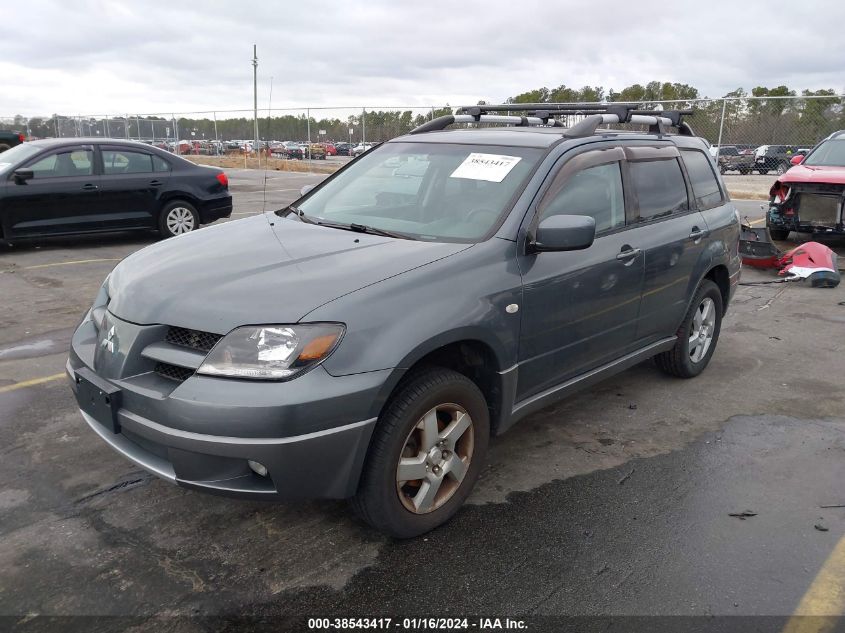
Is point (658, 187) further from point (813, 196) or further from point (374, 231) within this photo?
point (813, 196)

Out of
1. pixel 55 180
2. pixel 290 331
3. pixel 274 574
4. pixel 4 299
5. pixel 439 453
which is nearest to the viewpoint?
pixel 290 331

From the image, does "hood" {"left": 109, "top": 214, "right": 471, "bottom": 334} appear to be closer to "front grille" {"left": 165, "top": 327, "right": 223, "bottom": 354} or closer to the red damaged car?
"front grille" {"left": 165, "top": 327, "right": 223, "bottom": 354}

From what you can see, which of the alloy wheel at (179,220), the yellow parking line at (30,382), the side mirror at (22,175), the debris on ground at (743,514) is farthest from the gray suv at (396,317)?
the alloy wheel at (179,220)

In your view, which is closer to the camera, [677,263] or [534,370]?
[534,370]

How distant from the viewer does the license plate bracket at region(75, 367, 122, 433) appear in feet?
9.09

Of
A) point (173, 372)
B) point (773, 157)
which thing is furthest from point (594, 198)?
point (773, 157)

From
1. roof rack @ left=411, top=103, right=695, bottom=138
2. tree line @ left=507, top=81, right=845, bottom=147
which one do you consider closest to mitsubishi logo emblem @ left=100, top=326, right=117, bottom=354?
roof rack @ left=411, top=103, right=695, bottom=138

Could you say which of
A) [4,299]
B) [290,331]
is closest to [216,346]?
[290,331]

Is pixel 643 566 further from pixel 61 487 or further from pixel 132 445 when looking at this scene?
pixel 61 487

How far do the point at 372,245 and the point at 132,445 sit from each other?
138 cm

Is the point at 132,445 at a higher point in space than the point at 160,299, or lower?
lower

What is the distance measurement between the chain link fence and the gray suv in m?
5.72

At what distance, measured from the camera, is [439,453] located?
302 centimetres

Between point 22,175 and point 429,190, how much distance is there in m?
7.38
